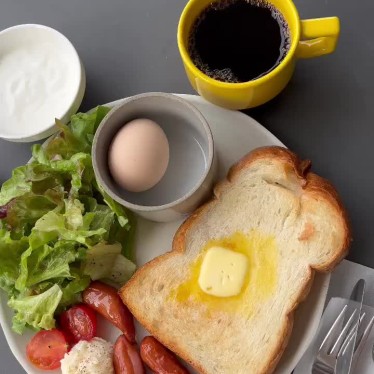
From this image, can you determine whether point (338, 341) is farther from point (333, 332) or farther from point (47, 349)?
point (47, 349)

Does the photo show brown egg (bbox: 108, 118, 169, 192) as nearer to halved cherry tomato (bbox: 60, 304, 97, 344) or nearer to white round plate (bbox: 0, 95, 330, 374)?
white round plate (bbox: 0, 95, 330, 374)

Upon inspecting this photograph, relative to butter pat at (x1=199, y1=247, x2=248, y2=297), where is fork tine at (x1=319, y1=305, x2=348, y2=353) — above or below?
below

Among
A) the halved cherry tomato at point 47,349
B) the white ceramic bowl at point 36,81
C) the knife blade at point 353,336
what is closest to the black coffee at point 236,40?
the white ceramic bowl at point 36,81

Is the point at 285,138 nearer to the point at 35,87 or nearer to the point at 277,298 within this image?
the point at 277,298

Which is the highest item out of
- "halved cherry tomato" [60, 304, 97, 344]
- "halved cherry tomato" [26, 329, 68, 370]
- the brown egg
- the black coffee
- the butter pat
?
the black coffee

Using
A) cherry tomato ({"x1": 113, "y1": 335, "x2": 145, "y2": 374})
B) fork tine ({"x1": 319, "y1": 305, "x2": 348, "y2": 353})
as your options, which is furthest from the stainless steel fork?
cherry tomato ({"x1": 113, "y1": 335, "x2": 145, "y2": 374})

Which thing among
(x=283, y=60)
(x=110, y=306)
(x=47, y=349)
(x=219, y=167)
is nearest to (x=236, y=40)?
(x=283, y=60)
